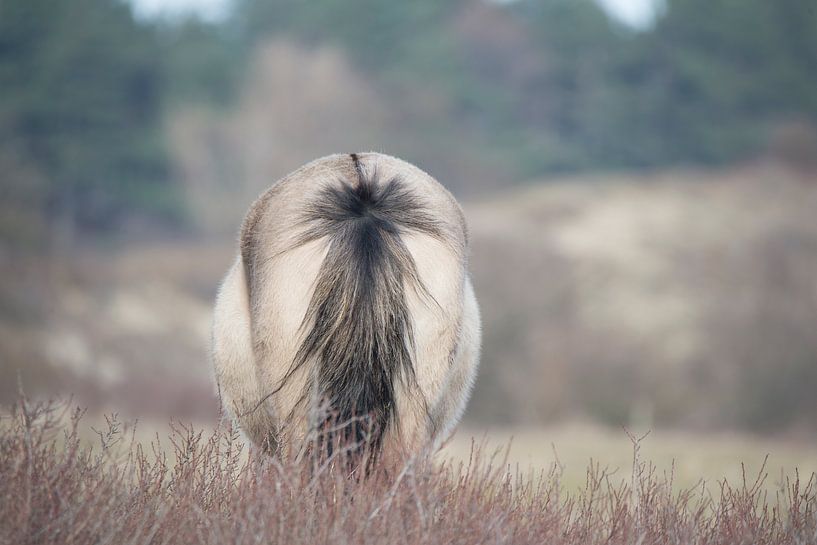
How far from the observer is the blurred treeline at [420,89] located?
4681 centimetres

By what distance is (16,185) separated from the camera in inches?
1229

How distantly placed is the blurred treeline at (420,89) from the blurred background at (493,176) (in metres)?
0.15

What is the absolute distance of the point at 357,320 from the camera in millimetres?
4277

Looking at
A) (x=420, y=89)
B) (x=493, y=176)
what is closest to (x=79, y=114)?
(x=420, y=89)

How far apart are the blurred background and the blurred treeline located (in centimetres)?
15

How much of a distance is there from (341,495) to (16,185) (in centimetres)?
3032

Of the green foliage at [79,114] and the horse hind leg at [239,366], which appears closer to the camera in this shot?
the horse hind leg at [239,366]

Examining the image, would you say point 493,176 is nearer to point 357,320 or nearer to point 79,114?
point 79,114

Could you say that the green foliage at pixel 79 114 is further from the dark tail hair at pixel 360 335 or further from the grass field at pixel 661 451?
the dark tail hair at pixel 360 335

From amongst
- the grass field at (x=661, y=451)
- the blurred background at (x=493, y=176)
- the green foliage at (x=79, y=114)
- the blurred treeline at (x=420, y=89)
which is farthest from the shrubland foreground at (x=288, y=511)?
the green foliage at (x=79, y=114)

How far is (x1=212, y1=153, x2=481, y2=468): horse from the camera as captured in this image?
4.27 metres

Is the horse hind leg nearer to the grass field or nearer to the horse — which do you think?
the horse

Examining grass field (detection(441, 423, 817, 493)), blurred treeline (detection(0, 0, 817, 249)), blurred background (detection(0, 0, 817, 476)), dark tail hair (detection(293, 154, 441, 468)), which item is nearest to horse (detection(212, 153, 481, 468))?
dark tail hair (detection(293, 154, 441, 468))

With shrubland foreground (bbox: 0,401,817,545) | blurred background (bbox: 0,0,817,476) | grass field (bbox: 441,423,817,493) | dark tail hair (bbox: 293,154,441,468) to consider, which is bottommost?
shrubland foreground (bbox: 0,401,817,545)
